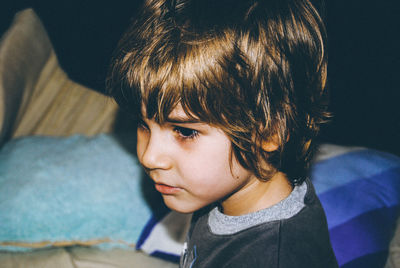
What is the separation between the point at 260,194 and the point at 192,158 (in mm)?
167

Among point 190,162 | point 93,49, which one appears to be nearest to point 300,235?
point 190,162

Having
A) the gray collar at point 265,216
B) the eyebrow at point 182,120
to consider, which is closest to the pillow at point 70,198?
the gray collar at point 265,216

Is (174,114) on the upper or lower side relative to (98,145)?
upper

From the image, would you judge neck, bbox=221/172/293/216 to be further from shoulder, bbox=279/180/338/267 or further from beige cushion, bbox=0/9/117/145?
beige cushion, bbox=0/9/117/145

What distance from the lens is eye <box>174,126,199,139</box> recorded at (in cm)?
53

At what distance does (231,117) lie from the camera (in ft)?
1.68

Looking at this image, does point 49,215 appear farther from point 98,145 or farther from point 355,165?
point 355,165

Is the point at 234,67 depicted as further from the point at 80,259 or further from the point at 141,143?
the point at 80,259

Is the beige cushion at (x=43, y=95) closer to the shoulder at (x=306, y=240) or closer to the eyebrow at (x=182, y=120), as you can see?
the eyebrow at (x=182, y=120)

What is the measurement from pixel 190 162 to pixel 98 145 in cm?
61

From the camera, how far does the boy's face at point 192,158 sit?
0.52 meters

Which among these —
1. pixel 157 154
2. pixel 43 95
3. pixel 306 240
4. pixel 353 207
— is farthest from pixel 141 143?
pixel 43 95

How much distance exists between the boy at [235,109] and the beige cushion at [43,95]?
707mm

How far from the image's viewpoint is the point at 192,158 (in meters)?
0.53
